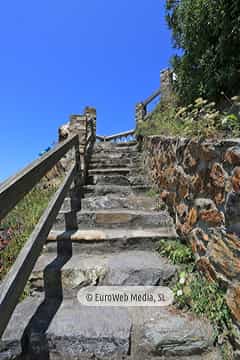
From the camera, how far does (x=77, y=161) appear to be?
11.0ft

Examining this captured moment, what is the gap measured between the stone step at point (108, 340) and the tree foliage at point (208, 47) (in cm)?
313

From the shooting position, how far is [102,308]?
1.72 m

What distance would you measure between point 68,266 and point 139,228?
89 cm

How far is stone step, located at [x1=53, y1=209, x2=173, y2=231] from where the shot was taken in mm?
2580

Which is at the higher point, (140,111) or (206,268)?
(140,111)

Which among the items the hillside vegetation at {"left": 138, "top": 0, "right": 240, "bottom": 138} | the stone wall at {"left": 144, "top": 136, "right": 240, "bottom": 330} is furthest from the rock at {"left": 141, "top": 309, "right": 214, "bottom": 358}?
the hillside vegetation at {"left": 138, "top": 0, "right": 240, "bottom": 138}

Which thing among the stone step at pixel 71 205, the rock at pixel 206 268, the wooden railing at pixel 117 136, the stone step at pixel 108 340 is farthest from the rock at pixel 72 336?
the wooden railing at pixel 117 136

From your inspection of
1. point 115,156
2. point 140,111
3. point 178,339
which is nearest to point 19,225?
point 178,339

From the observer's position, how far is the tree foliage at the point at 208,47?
10.5 feet

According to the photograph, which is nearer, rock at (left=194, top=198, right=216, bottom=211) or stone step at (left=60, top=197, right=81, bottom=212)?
rock at (left=194, top=198, right=216, bottom=211)

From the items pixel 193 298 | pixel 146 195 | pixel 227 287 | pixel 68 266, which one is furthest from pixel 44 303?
pixel 146 195

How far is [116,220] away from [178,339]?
133 centimetres

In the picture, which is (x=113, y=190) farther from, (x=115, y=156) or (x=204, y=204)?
(x=204, y=204)

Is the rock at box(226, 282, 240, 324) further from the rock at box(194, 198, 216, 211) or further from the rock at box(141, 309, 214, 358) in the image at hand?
the rock at box(194, 198, 216, 211)
